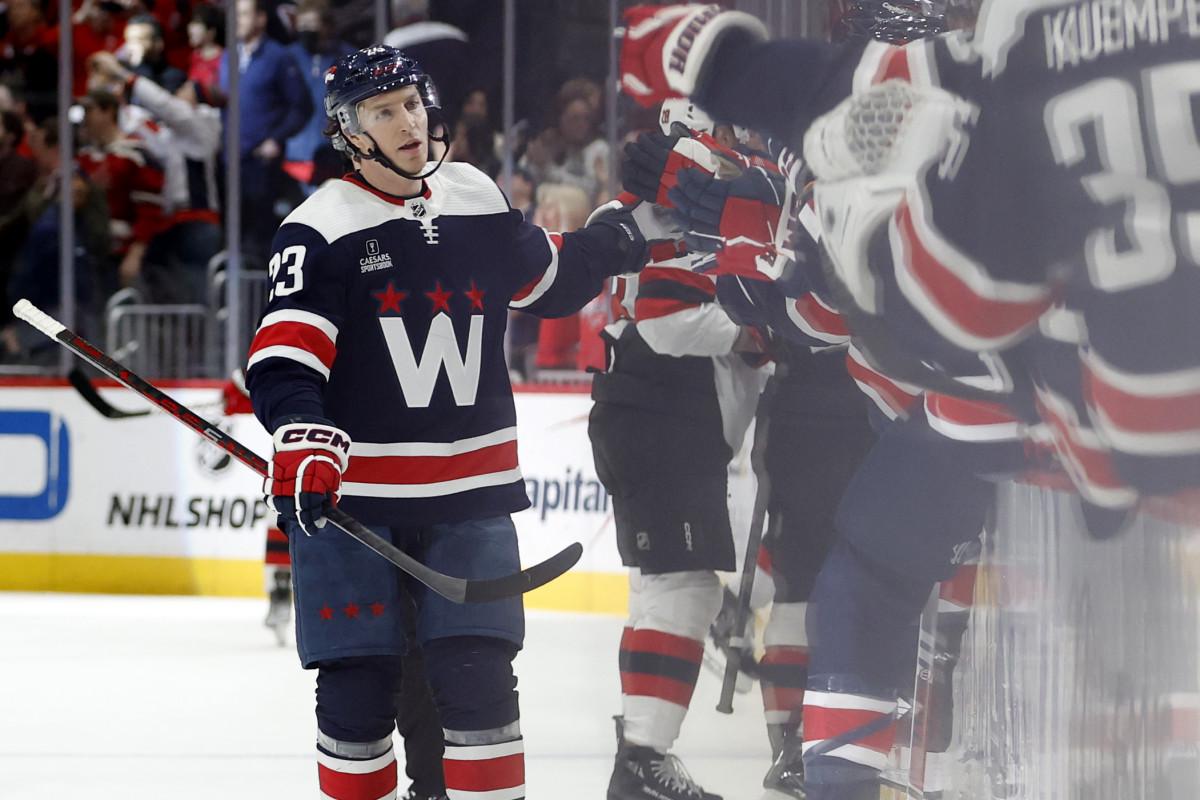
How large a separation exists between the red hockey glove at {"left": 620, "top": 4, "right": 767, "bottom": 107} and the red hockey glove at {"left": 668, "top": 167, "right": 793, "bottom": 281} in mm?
92

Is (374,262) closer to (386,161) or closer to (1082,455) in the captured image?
(386,161)

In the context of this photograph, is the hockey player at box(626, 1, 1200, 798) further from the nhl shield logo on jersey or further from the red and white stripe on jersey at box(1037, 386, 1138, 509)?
the nhl shield logo on jersey

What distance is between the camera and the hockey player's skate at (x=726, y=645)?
6.68ft

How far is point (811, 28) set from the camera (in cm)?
115

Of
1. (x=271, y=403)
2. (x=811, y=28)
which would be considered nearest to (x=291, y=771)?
(x=271, y=403)

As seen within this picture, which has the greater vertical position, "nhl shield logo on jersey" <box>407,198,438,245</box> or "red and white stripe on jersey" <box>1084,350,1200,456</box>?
"red and white stripe on jersey" <box>1084,350,1200,456</box>

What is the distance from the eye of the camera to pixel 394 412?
5.51 feet

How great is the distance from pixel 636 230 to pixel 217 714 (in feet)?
5.93

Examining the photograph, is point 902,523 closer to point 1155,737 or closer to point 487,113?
point 1155,737

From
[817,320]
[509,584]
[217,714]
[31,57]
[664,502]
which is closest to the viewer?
[817,320]

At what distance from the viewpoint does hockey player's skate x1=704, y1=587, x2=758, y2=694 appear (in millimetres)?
2037

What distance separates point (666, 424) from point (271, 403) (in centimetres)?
70

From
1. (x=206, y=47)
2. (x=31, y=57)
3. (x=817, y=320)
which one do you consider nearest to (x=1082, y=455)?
(x=817, y=320)

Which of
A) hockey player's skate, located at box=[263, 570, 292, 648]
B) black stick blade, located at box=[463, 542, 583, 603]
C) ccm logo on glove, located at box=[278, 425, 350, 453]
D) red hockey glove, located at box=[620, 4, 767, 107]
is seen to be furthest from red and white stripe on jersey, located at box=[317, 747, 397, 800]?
hockey player's skate, located at box=[263, 570, 292, 648]
